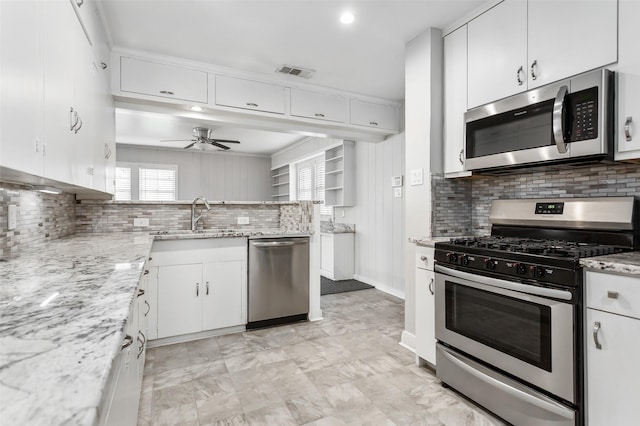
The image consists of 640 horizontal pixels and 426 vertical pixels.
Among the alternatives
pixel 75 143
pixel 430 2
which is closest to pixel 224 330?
pixel 75 143

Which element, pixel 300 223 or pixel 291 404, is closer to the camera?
pixel 291 404

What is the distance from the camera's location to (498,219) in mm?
2457

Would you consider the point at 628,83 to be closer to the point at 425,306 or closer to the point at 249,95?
the point at 425,306

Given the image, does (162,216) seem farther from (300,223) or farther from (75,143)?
(75,143)

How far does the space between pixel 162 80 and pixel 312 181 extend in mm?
3950

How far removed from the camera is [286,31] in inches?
108

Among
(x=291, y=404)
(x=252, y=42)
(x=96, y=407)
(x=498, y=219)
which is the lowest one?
(x=291, y=404)

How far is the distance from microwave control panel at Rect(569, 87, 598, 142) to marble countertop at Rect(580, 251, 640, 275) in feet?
2.08

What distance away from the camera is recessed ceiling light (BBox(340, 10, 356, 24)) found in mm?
2505

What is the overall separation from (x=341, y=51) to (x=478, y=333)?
2.56 meters

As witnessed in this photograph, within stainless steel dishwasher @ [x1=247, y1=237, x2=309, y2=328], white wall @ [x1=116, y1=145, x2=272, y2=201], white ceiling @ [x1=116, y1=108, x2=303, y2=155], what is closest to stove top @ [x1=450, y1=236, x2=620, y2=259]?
stainless steel dishwasher @ [x1=247, y1=237, x2=309, y2=328]

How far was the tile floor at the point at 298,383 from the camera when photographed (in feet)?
6.15

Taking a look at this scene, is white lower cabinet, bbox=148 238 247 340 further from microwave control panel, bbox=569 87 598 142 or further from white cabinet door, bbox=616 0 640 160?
white cabinet door, bbox=616 0 640 160

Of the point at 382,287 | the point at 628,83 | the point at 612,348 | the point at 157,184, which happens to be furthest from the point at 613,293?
the point at 157,184
